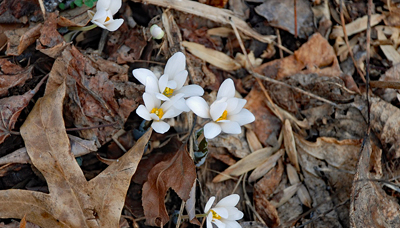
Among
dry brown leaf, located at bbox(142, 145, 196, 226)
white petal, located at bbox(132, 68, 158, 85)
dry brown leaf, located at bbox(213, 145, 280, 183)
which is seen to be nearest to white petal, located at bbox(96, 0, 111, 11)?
white petal, located at bbox(132, 68, 158, 85)

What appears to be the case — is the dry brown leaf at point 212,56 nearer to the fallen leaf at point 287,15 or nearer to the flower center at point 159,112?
the fallen leaf at point 287,15

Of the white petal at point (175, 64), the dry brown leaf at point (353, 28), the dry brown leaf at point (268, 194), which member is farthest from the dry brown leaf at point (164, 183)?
the dry brown leaf at point (353, 28)

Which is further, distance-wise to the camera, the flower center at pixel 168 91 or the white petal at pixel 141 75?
Answer: the flower center at pixel 168 91

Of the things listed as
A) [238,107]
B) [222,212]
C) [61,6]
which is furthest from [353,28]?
[61,6]

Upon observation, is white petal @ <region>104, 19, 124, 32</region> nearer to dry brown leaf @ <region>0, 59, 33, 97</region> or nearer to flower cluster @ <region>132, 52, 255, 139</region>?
flower cluster @ <region>132, 52, 255, 139</region>

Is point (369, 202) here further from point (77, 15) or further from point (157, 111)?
point (77, 15)

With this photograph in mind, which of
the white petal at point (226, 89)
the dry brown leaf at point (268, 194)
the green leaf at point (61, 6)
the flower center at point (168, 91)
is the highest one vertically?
the green leaf at point (61, 6)
